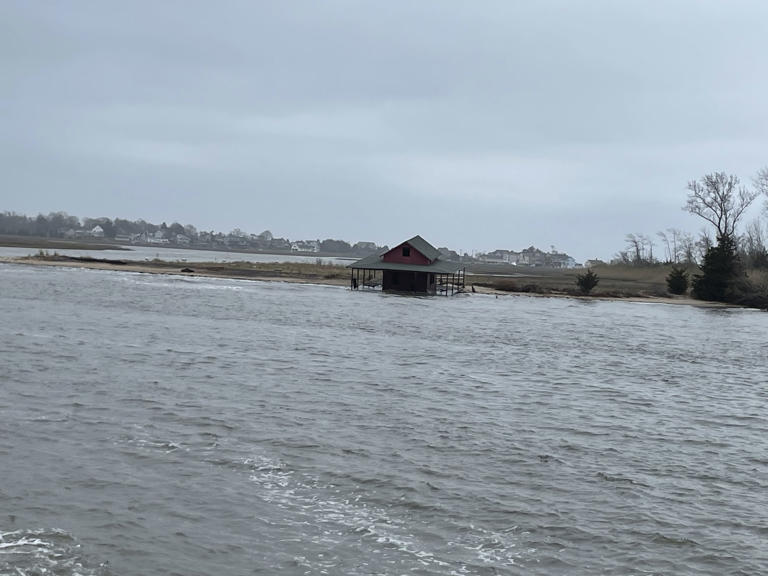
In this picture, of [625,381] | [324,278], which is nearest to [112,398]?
[625,381]

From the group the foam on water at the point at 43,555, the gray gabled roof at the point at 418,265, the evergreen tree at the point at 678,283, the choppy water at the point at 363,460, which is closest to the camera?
the foam on water at the point at 43,555

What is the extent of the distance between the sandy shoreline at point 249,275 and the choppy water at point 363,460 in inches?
2068

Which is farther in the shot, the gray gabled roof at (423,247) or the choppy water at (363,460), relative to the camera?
the gray gabled roof at (423,247)

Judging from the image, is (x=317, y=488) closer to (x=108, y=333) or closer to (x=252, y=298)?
(x=108, y=333)

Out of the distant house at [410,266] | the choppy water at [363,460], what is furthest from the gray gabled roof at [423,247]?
the choppy water at [363,460]

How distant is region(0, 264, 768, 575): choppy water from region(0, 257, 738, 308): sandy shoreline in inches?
2068

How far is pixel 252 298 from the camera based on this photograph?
58219 mm

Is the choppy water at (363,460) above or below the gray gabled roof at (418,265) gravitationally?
below

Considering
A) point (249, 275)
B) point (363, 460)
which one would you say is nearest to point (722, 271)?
point (249, 275)

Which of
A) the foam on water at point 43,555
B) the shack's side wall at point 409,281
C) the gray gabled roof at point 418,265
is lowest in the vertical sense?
the foam on water at point 43,555

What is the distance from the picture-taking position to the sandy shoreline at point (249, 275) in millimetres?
83000

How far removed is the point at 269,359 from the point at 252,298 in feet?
107

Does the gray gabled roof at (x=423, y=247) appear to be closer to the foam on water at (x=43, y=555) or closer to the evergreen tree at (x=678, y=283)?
the evergreen tree at (x=678, y=283)

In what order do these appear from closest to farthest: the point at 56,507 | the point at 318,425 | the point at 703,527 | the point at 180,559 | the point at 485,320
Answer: the point at 180,559
the point at 56,507
the point at 703,527
the point at 318,425
the point at 485,320
